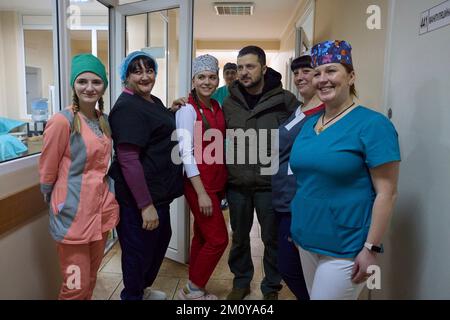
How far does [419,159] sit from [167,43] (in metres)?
2.07

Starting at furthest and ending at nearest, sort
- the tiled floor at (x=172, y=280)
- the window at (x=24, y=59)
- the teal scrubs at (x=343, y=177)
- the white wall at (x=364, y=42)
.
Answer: the window at (x=24, y=59) < the tiled floor at (x=172, y=280) < the white wall at (x=364, y=42) < the teal scrubs at (x=343, y=177)

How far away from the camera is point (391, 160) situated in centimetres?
104

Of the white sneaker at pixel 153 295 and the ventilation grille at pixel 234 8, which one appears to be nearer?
the white sneaker at pixel 153 295

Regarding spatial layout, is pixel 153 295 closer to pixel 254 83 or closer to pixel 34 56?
pixel 254 83

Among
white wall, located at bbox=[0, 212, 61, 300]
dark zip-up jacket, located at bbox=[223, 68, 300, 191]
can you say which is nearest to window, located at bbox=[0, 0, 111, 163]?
white wall, located at bbox=[0, 212, 61, 300]

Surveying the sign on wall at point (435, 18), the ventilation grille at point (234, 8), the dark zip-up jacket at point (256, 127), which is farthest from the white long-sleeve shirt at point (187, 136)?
the ventilation grille at point (234, 8)

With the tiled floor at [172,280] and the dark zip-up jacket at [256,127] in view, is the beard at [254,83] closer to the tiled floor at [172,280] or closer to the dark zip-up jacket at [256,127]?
the dark zip-up jacket at [256,127]

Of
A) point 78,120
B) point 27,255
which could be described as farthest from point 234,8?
point 27,255

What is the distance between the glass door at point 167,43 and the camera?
231 cm

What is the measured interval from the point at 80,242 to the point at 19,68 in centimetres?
247

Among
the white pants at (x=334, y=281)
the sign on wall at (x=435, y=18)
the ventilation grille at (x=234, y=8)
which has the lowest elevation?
the white pants at (x=334, y=281)

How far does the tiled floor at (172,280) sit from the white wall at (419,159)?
914 mm

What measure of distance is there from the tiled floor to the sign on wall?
1.68 meters

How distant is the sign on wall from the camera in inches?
45.5
